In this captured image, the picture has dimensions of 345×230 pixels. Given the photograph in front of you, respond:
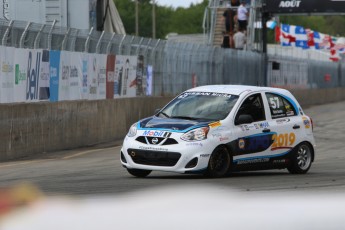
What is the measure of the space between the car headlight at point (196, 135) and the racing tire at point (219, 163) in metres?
0.30

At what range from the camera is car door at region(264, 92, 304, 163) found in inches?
564

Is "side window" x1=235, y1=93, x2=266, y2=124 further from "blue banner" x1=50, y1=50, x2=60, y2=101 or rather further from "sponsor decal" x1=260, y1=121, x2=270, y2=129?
"blue banner" x1=50, y1=50, x2=60, y2=101

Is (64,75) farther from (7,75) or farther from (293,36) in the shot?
(293,36)

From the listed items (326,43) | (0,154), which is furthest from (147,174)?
(326,43)

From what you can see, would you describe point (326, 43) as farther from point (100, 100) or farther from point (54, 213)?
point (54, 213)

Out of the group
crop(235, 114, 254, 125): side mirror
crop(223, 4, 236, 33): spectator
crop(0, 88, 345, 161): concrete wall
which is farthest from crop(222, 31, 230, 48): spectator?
crop(235, 114, 254, 125): side mirror


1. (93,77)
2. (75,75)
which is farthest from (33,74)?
(93,77)

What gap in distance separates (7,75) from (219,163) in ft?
24.9

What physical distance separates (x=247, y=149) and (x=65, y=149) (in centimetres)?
852

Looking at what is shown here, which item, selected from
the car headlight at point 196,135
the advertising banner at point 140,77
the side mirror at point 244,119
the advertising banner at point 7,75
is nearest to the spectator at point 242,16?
the advertising banner at point 140,77

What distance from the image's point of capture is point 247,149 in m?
13.8

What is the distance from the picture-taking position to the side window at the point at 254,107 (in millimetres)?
14070

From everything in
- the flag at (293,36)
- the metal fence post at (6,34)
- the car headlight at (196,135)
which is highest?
the metal fence post at (6,34)

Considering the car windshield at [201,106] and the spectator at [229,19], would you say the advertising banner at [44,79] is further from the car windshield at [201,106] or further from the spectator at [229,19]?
the spectator at [229,19]
